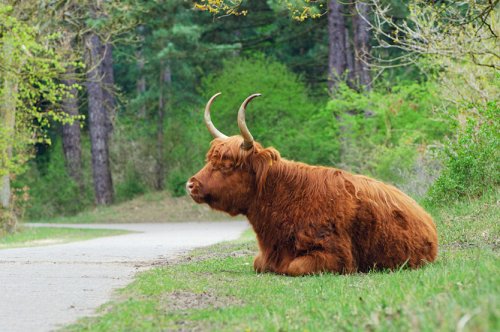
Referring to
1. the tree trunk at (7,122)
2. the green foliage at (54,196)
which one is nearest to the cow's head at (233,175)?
the tree trunk at (7,122)

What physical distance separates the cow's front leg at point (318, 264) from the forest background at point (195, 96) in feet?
16.6

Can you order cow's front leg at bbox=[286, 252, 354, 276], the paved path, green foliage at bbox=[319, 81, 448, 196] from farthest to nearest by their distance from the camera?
green foliage at bbox=[319, 81, 448, 196], cow's front leg at bbox=[286, 252, 354, 276], the paved path

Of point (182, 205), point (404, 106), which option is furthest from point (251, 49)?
point (404, 106)

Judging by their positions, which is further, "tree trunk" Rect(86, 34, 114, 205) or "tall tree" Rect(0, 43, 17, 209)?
"tree trunk" Rect(86, 34, 114, 205)

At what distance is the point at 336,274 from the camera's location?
6.01m

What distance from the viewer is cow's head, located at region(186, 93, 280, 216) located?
664cm

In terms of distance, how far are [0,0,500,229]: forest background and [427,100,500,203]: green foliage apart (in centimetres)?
16

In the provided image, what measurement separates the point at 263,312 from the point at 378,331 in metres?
1.28

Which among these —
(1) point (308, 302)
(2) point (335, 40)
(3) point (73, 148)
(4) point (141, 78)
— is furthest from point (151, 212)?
(1) point (308, 302)

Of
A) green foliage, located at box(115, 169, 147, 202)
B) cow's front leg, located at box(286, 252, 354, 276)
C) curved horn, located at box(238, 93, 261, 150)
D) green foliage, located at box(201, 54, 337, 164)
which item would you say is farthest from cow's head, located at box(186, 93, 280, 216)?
green foliage, located at box(115, 169, 147, 202)

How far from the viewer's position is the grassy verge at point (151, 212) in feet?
87.9

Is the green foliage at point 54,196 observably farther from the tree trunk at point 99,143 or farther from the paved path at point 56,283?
the paved path at point 56,283

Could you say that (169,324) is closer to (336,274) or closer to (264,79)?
(336,274)

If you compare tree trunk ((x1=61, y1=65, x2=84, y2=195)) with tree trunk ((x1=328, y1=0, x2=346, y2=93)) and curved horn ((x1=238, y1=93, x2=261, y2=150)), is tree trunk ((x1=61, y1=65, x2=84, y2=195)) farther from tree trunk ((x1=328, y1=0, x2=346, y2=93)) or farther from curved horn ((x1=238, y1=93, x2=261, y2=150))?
curved horn ((x1=238, y1=93, x2=261, y2=150))
